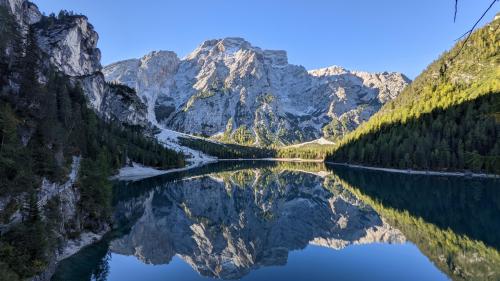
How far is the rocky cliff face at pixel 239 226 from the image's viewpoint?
44.3 m

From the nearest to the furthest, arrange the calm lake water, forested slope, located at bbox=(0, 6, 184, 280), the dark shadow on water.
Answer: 1. forested slope, located at bbox=(0, 6, 184, 280)
2. the calm lake water
3. the dark shadow on water

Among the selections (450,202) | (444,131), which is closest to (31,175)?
(450,202)

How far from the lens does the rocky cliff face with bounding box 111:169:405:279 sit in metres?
44.3

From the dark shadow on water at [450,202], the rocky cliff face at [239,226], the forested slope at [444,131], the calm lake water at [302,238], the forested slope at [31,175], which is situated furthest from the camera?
the forested slope at [444,131]

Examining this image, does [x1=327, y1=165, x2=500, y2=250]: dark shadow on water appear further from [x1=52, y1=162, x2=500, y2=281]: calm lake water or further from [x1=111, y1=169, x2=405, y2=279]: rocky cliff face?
[x1=111, y1=169, x2=405, y2=279]: rocky cliff face

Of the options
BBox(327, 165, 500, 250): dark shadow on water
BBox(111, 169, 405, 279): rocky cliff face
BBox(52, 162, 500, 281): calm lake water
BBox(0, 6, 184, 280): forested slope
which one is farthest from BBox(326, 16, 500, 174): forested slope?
BBox(0, 6, 184, 280): forested slope

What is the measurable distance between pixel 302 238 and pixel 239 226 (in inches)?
555

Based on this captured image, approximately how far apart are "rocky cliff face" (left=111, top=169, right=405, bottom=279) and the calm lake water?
0.19 metres

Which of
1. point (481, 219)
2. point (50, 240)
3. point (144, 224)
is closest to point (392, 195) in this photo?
point (481, 219)

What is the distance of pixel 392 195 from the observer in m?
87.8

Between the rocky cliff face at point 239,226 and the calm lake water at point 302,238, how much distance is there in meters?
0.19

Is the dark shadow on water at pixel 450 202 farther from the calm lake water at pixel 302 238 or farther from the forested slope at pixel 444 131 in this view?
the forested slope at pixel 444 131

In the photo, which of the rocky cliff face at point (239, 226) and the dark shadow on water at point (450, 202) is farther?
the dark shadow on water at point (450, 202)

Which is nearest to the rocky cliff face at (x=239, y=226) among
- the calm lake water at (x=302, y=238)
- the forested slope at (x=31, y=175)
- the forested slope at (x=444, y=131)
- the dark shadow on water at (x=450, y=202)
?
the calm lake water at (x=302, y=238)
